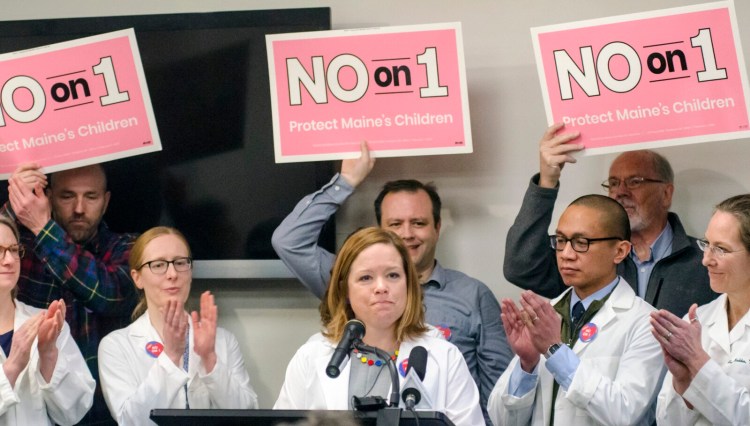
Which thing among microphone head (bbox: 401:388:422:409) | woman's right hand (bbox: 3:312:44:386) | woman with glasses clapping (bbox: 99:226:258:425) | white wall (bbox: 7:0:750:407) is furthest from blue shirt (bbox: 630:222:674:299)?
woman's right hand (bbox: 3:312:44:386)

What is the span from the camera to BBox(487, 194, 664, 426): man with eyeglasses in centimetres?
410

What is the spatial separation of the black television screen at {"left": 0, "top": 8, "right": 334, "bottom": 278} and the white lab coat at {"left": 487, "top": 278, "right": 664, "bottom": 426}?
1424 millimetres

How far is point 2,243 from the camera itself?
4539mm

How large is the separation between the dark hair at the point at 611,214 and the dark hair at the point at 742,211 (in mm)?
372

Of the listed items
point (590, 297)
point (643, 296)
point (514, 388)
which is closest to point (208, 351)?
point (514, 388)

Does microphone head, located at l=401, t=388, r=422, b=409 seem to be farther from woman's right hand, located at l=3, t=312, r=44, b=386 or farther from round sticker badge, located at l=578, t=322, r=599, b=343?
woman's right hand, located at l=3, t=312, r=44, b=386

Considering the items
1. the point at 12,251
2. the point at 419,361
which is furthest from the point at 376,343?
the point at 12,251

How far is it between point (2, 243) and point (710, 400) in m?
2.53

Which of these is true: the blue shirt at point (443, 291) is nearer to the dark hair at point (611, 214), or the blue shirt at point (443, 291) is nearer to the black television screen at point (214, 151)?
the black television screen at point (214, 151)

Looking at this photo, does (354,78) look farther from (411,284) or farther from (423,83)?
(411,284)

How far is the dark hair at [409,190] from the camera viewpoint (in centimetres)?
511

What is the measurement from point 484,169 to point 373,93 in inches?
30.3

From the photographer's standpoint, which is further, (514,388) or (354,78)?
(354,78)

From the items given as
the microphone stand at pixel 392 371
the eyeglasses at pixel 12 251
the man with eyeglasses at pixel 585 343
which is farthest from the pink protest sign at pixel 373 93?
the microphone stand at pixel 392 371
